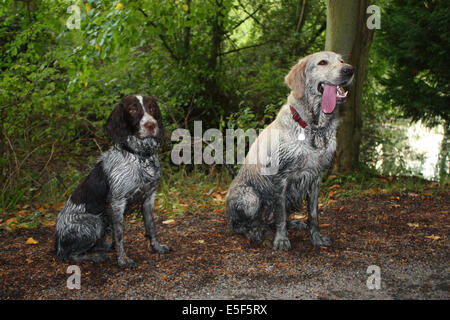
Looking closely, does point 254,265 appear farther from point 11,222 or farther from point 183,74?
point 183,74

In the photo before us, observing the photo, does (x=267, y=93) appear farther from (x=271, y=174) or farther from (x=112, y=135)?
(x=112, y=135)

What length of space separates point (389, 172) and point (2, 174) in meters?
7.25

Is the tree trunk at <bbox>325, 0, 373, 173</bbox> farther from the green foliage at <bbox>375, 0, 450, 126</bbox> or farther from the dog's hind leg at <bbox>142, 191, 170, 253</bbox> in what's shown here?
the dog's hind leg at <bbox>142, 191, 170, 253</bbox>

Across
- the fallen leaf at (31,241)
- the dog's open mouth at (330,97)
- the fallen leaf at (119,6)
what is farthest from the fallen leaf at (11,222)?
the dog's open mouth at (330,97)

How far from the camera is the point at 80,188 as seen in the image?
4.09 meters

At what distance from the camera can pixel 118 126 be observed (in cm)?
386

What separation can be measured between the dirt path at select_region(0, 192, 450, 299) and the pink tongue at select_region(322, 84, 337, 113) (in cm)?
150

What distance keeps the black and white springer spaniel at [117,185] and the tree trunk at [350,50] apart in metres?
3.63

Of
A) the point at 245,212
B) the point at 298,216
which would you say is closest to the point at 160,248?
the point at 245,212

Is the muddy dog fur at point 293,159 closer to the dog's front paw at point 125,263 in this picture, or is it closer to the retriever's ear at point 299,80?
the retriever's ear at point 299,80

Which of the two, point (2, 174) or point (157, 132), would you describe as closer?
point (157, 132)

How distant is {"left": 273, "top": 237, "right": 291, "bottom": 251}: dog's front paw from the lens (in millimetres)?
4340

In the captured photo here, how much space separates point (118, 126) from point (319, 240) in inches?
96.5

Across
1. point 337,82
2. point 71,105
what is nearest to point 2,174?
point 71,105
